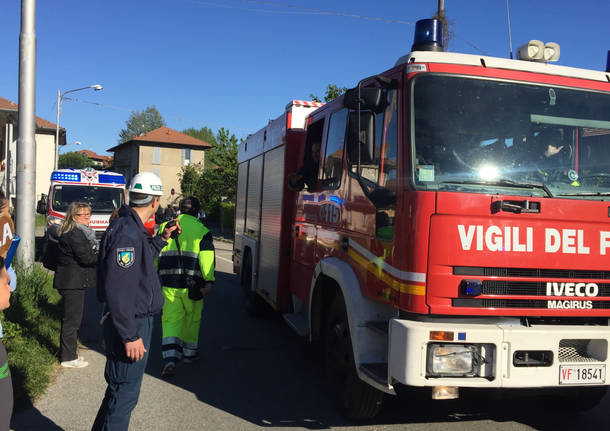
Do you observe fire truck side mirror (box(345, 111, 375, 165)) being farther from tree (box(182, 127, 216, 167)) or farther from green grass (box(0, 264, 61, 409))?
tree (box(182, 127, 216, 167))

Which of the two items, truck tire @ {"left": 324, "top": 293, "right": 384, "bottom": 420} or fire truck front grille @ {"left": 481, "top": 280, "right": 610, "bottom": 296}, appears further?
truck tire @ {"left": 324, "top": 293, "right": 384, "bottom": 420}

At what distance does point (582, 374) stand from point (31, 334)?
5644mm

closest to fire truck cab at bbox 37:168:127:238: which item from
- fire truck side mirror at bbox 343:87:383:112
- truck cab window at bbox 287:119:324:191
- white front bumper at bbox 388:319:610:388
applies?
truck cab window at bbox 287:119:324:191

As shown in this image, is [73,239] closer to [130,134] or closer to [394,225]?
[394,225]

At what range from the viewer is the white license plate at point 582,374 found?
361 cm

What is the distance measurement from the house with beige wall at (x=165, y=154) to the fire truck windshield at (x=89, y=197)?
4933 cm

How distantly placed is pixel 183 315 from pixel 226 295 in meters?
4.55

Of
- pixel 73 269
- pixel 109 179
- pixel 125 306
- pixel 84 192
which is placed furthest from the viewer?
pixel 109 179

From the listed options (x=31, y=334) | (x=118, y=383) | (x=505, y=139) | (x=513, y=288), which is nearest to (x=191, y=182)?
(x=31, y=334)

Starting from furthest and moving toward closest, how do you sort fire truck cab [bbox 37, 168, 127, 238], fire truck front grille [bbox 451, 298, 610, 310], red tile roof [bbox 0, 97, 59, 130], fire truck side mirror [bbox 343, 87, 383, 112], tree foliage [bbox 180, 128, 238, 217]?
tree foliage [bbox 180, 128, 238, 217] → red tile roof [bbox 0, 97, 59, 130] → fire truck cab [bbox 37, 168, 127, 238] → fire truck side mirror [bbox 343, 87, 383, 112] → fire truck front grille [bbox 451, 298, 610, 310]

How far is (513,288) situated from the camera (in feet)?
11.9

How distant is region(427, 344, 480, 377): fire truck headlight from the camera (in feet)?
11.6

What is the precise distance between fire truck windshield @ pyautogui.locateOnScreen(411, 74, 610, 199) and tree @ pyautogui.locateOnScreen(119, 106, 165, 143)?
8329 centimetres

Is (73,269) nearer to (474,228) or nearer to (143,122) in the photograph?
(474,228)
